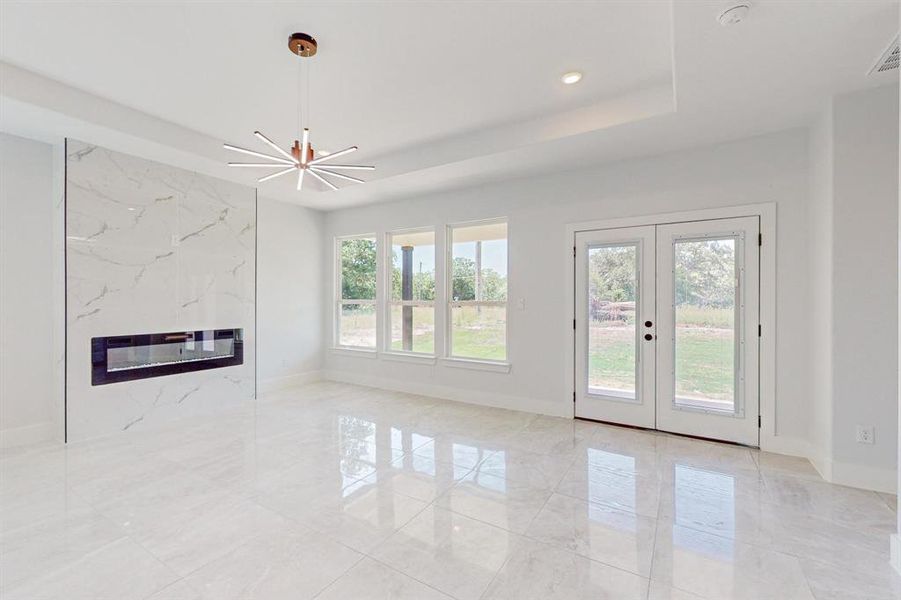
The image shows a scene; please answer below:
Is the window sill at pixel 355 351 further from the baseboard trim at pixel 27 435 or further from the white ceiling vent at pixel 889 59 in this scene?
the white ceiling vent at pixel 889 59

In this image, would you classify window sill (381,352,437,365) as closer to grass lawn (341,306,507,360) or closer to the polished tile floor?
grass lawn (341,306,507,360)

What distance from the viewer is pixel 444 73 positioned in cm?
298

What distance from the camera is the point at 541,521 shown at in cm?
237

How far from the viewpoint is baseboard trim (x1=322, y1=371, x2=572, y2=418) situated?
4.63 meters

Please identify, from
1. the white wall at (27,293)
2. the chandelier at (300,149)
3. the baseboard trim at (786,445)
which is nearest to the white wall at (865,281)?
the baseboard trim at (786,445)

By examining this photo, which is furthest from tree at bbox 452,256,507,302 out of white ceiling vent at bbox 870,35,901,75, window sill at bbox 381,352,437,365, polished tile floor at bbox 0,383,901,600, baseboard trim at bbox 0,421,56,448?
baseboard trim at bbox 0,421,56,448

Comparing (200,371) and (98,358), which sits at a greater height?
(98,358)

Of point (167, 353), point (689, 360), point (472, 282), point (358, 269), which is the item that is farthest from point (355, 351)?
point (689, 360)

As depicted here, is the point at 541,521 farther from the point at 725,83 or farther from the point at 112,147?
the point at 112,147

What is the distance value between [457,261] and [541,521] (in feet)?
11.8

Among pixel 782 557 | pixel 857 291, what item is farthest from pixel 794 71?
pixel 782 557

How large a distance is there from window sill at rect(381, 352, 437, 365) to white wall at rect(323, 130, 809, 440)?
8cm

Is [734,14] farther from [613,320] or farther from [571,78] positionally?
[613,320]

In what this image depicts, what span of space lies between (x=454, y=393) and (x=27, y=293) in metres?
4.59
